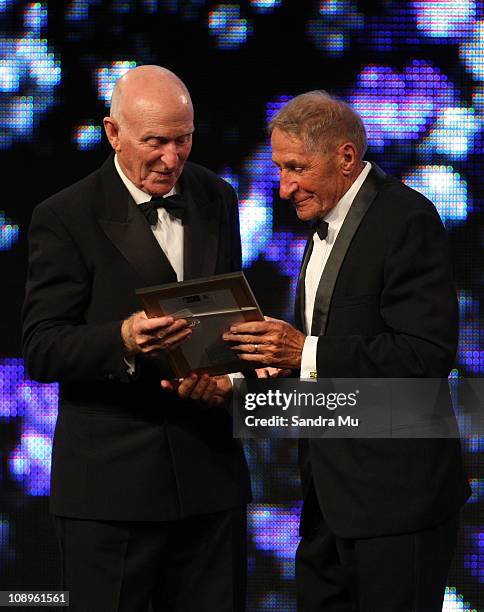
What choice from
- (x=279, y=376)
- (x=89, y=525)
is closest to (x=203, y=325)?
(x=279, y=376)

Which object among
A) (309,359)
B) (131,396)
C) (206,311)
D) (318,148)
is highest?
(318,148)

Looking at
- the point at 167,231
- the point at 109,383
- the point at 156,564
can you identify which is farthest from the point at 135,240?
the point at 156,564

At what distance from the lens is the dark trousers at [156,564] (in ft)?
8.38

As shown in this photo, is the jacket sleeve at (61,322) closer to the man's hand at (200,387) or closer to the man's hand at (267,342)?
the man's hand at (200,387)

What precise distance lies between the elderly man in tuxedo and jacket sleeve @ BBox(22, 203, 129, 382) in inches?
11.1

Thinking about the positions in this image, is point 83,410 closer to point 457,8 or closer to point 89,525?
point 89,525

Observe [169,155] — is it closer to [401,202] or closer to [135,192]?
[135,192]

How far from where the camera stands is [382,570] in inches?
94.4

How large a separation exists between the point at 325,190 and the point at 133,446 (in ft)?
2.38

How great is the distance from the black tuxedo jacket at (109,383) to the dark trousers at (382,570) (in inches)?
10.6

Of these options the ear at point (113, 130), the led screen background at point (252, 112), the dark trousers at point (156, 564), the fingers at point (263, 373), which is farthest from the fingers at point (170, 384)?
the led screen background at point (252, 112)

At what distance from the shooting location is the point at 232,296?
2350 millimetres

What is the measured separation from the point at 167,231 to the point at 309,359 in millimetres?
493

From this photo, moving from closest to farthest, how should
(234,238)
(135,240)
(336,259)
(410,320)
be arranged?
(410,320) → (336,259) → (135,240) → (234,238)
